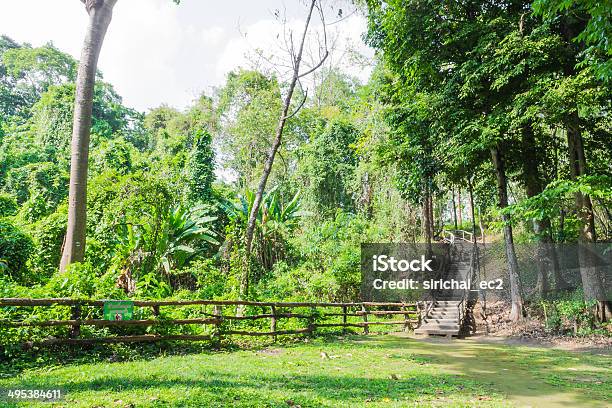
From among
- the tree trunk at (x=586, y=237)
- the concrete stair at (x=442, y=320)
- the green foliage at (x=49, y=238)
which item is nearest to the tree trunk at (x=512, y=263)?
the concrete stair at (x=442, y=320)

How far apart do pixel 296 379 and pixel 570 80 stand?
33.9ft

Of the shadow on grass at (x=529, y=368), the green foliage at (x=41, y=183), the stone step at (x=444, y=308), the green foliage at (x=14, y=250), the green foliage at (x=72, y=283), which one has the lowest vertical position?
the shadow on grass at (x=529, y=368)

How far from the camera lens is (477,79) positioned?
13.2m

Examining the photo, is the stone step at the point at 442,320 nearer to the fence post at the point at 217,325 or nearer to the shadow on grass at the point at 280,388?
the shadow on grass at the point at 280,388

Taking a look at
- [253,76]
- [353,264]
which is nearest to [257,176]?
[253,76]

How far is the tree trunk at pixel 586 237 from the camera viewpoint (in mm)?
12625

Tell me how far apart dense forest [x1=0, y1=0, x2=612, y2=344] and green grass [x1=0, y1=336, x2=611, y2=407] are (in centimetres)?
238

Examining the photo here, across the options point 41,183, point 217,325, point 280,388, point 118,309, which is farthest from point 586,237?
point 41,183

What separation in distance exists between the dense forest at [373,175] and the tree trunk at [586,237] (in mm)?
44

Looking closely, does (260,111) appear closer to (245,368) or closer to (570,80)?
(570,80)

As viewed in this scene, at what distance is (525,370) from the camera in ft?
26.0

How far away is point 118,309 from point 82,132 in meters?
3.42

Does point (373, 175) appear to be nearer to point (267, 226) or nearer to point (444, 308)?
point (267, 226)

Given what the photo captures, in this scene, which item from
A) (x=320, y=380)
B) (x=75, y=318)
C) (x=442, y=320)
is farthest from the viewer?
(x=442, y=320)
